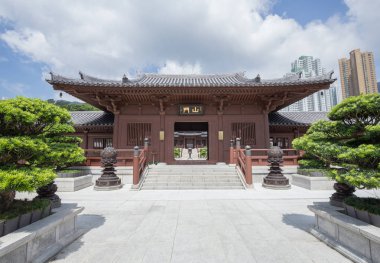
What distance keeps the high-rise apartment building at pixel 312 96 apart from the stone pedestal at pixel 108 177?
291 ft

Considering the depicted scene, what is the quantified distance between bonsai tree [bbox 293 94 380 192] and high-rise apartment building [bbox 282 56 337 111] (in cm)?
8965

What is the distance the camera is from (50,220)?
11.3ft

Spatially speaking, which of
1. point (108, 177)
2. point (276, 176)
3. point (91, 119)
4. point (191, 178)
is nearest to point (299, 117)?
point (276, 176)

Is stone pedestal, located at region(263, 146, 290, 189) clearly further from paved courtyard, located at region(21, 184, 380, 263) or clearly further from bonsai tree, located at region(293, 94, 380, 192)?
bonsai tree, located at region(293, 94, 380, 192)

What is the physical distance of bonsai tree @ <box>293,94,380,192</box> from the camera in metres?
3.26

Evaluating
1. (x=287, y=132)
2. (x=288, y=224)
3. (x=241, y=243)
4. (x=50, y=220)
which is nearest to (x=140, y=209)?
(x=50, y=220)

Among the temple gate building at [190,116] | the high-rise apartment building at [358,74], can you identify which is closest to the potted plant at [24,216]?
the temple gate building at [190,116]

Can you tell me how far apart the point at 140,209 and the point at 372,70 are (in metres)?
88.6

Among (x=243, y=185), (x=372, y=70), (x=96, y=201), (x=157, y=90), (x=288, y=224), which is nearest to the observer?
(x=288, y=224)

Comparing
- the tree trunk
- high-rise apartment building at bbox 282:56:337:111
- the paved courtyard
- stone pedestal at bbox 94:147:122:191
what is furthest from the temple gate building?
high-rise apartment building at bbox 282:56:337:111

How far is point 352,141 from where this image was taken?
13.1ft

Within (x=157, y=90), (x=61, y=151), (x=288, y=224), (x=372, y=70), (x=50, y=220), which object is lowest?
(x=288, y=224)

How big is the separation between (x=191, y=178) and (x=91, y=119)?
11.5 meters

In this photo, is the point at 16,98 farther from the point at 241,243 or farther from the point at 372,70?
the point at 372,70
